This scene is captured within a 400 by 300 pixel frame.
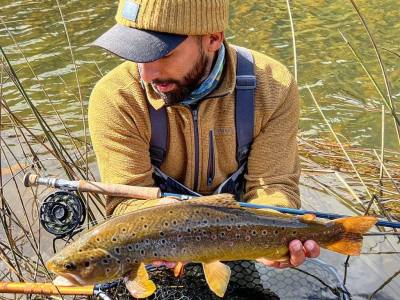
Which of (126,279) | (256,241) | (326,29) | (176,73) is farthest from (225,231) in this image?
(326,29)

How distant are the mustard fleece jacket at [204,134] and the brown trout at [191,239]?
60 cm

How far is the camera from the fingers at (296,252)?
260cm

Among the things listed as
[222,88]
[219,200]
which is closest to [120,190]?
[219,200]

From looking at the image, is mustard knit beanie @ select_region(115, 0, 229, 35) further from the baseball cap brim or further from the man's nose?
the man's nose

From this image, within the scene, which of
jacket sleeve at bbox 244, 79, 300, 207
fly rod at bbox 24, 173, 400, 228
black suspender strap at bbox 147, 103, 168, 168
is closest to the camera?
fly rod at bbox 24, 173, 400, 228

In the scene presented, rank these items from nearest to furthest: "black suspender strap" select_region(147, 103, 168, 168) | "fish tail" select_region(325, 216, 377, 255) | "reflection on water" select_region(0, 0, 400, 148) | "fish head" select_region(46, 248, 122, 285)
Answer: "fish head" select_region(46, 248, 122, 285), "fish tail" select_region(325, 216, 377, 255), "black suspender strap" select_region(147, 103, 168, 168), "reflection on water" select_region(0, 0, 400, 148)

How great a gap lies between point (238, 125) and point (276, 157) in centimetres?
29

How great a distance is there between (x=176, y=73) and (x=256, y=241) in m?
0.91

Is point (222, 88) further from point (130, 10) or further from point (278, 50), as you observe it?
point (278, 50)

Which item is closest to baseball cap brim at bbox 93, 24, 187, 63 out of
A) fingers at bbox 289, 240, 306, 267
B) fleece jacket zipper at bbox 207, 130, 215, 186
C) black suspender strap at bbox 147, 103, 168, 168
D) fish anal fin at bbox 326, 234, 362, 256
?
black suspender strap at bbox 147, 103, 168, 168

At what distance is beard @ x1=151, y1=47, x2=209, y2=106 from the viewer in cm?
300

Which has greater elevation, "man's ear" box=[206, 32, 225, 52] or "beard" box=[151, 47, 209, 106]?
"man's ear" box=[206, 32, 225, 52]

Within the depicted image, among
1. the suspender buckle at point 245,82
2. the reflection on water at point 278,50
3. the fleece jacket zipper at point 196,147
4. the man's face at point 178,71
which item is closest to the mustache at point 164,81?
the man's face at point 178,71

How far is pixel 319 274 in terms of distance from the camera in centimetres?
342
